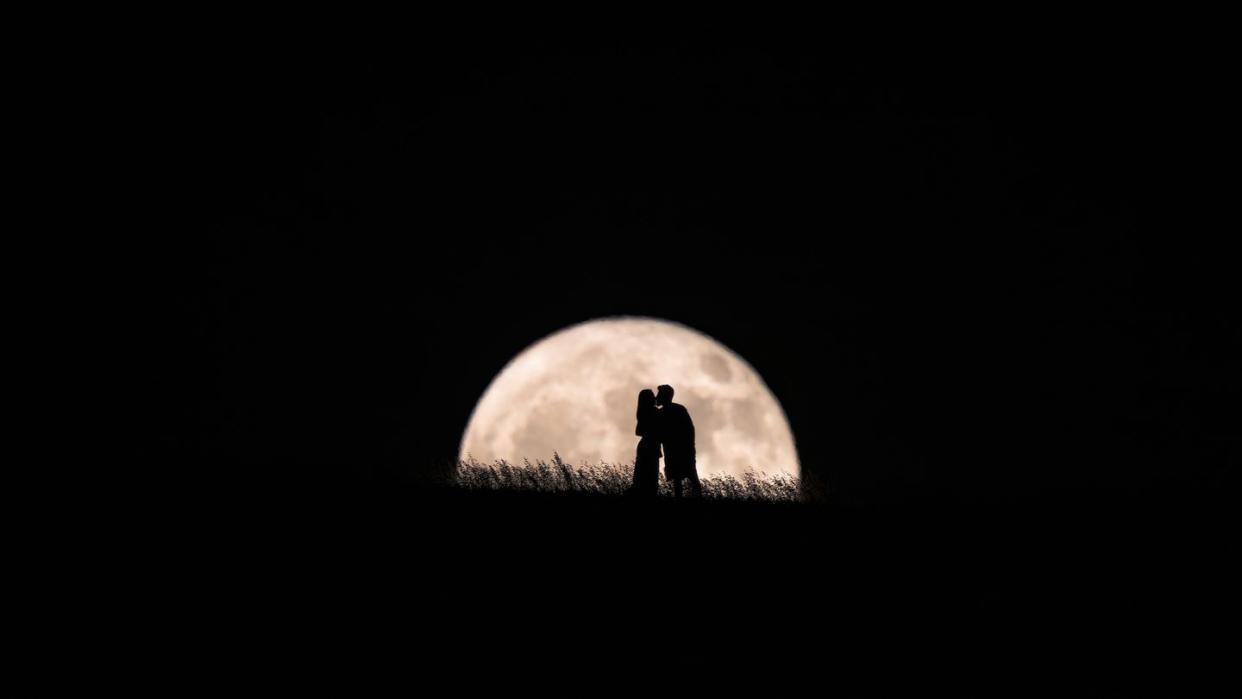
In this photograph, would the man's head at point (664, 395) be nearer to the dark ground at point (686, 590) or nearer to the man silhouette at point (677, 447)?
the man silhouette at point (677, 447)

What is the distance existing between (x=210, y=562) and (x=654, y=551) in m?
3.01

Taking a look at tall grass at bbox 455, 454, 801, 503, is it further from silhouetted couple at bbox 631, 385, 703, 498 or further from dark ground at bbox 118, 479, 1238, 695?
dark ground at bbox 118, 479, 1238, 695

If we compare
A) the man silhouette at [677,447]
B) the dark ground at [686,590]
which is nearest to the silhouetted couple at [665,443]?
the man silhouette at [677,447]

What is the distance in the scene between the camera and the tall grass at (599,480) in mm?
9578

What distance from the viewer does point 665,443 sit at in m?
9.75

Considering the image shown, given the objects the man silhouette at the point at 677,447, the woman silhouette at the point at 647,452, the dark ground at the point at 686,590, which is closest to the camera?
the dark ground at the point at 686,590

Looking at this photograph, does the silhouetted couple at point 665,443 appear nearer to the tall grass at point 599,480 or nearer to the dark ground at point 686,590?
the tall grass at point 599,480

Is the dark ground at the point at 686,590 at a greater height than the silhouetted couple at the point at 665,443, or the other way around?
the silhouetted couple at the point at 665,443

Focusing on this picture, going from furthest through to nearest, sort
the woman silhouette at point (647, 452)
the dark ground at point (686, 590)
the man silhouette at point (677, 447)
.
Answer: the man silhouette at point (677, 447), the woman silhouette at point (647, 452), the dark ground at point (686, 590)

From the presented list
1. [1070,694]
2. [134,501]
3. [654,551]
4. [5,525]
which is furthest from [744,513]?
[5,525]

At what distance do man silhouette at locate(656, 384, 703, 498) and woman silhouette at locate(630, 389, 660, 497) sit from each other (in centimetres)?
12

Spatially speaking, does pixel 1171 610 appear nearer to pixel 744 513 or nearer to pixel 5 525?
pixel 744 513

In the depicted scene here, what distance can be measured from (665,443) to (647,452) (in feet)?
1.31

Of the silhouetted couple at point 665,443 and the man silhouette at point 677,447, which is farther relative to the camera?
the man silhouette at point 677,447
